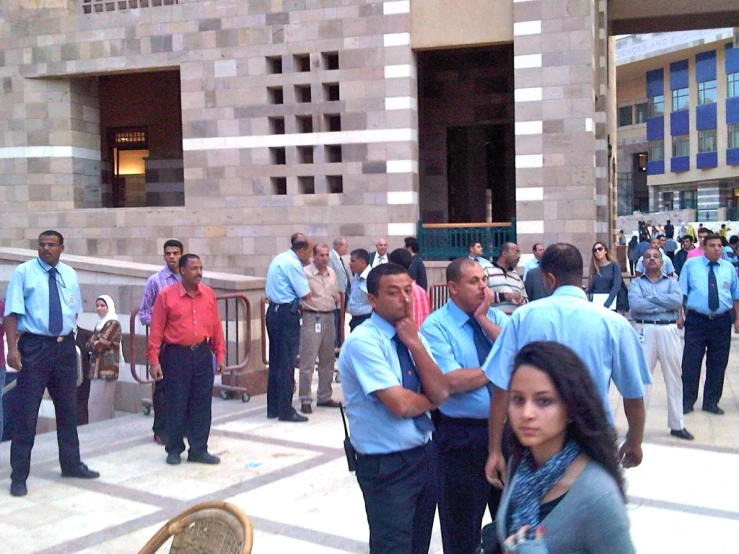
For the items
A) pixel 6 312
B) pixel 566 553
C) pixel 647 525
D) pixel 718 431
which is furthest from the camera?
pixel 718 431

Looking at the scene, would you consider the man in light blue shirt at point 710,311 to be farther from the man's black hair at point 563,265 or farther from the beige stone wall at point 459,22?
the beige stone wall at point 459,22

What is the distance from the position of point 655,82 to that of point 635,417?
61.2 m

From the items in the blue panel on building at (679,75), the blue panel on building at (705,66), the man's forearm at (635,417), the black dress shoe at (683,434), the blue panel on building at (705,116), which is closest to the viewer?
the man's forearm at (635,417)

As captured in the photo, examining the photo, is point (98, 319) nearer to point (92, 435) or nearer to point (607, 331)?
point (92, 435)

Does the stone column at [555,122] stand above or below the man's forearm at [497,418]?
above

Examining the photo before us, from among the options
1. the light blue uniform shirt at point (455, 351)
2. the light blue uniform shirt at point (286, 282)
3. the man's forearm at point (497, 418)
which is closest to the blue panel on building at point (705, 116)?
the light blue uniform shirt at point (286, 282)

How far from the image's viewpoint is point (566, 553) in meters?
2.17

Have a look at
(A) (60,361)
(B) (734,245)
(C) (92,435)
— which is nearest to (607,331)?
(A) (60,361)

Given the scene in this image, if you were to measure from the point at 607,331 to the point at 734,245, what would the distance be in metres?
18.1

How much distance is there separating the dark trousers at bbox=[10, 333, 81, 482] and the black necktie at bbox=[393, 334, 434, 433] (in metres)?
3.89

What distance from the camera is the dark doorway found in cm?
2064

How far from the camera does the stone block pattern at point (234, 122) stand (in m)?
16.9

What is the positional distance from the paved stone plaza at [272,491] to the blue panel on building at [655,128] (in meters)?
55.2

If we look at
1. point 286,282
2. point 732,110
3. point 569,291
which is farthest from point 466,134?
point 732,110
